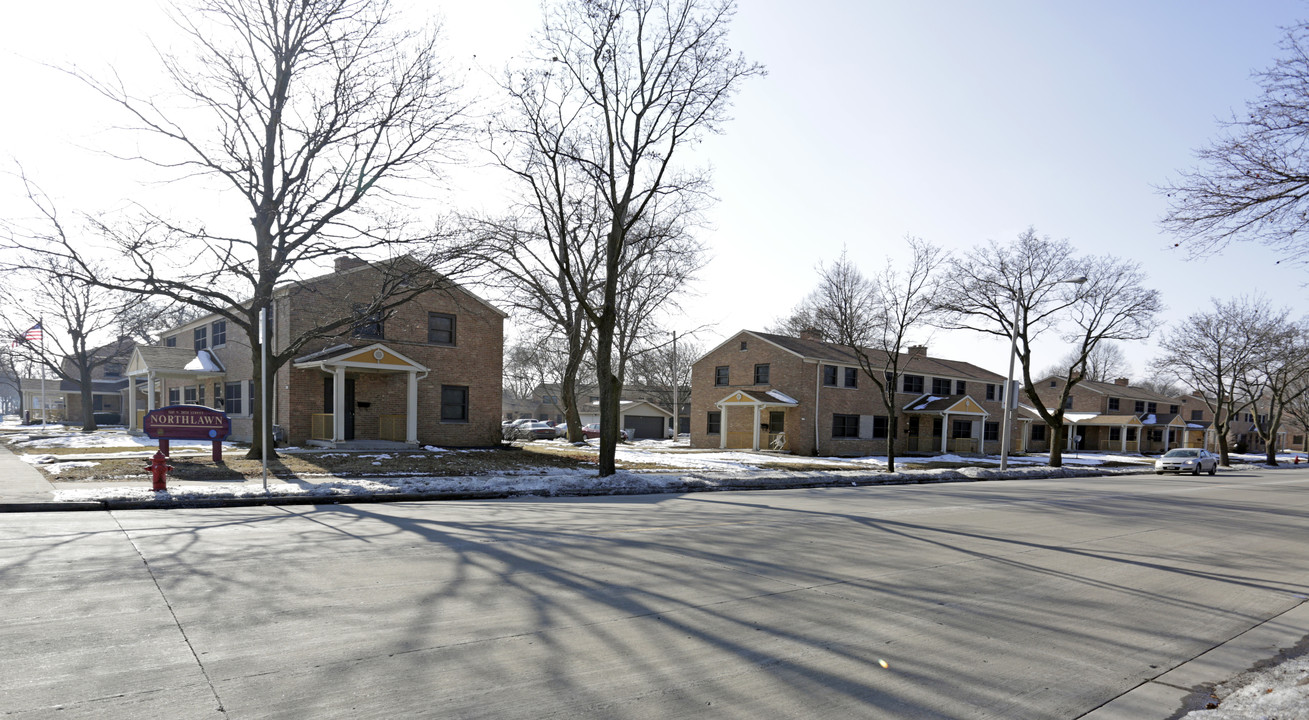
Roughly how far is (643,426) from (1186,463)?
39.8 metres

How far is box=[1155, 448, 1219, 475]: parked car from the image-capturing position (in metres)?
37.0

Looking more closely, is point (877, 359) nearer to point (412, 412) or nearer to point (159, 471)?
point (412, 412)

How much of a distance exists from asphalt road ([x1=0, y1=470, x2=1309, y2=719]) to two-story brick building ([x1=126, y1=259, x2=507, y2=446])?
49.2 ft

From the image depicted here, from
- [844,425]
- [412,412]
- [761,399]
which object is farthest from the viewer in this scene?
[844,425]

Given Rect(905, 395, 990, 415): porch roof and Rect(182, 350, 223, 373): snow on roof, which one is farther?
Rect(905, 395, 990, 415): porch roof

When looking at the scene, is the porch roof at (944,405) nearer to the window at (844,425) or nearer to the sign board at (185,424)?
the window at (844,425)

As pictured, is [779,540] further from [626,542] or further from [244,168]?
[244,168]

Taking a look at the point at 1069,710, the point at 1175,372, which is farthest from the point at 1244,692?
the point at 1175,372

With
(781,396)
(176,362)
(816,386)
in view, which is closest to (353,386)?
(176,362)

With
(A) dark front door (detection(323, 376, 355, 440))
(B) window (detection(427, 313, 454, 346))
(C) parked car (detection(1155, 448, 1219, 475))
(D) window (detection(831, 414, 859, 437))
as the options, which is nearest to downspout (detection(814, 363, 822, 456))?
(D) window (detection(831, 414, 859, 437))

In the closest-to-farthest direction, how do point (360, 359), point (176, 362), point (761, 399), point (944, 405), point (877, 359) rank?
point (360, 359) → point (176, 362) → point (761, 399) → point (944, 405) → point (877, 359)

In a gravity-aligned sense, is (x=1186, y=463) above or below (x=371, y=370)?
below

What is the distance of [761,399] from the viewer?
3916cm

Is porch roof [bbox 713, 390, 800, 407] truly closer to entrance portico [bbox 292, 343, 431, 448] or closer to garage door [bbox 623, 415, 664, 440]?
entrance portico [bbox 292, 343, 431, 448]
